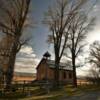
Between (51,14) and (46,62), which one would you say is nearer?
(51,14)

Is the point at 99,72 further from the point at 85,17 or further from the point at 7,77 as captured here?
the point at 7,77

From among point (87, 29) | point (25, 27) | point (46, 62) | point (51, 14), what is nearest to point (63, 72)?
point (46, 62)

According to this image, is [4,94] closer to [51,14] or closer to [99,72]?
[51,14]

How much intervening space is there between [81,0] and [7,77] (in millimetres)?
17894

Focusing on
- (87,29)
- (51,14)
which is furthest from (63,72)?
(51,14)

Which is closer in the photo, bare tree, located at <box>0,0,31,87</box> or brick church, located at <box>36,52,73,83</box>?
bare tree, located at <box>0,0,31,87</box>

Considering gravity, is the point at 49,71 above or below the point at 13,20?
below

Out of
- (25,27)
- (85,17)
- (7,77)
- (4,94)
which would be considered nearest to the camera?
(4,94)

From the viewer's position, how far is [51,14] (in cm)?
3659

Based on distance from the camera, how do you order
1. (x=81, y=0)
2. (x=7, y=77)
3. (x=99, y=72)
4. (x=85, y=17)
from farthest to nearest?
1. (x=99, y=72)
2. (x=85, y=17)
3. (x=81, y=0)
4. (x=7, y=77)

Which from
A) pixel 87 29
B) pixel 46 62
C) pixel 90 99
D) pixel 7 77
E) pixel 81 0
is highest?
pixel 81 0

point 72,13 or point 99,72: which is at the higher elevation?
point 72,13

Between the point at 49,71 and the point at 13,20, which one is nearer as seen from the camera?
the point at 13,20

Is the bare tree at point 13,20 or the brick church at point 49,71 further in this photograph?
the brick church at point 49,71
